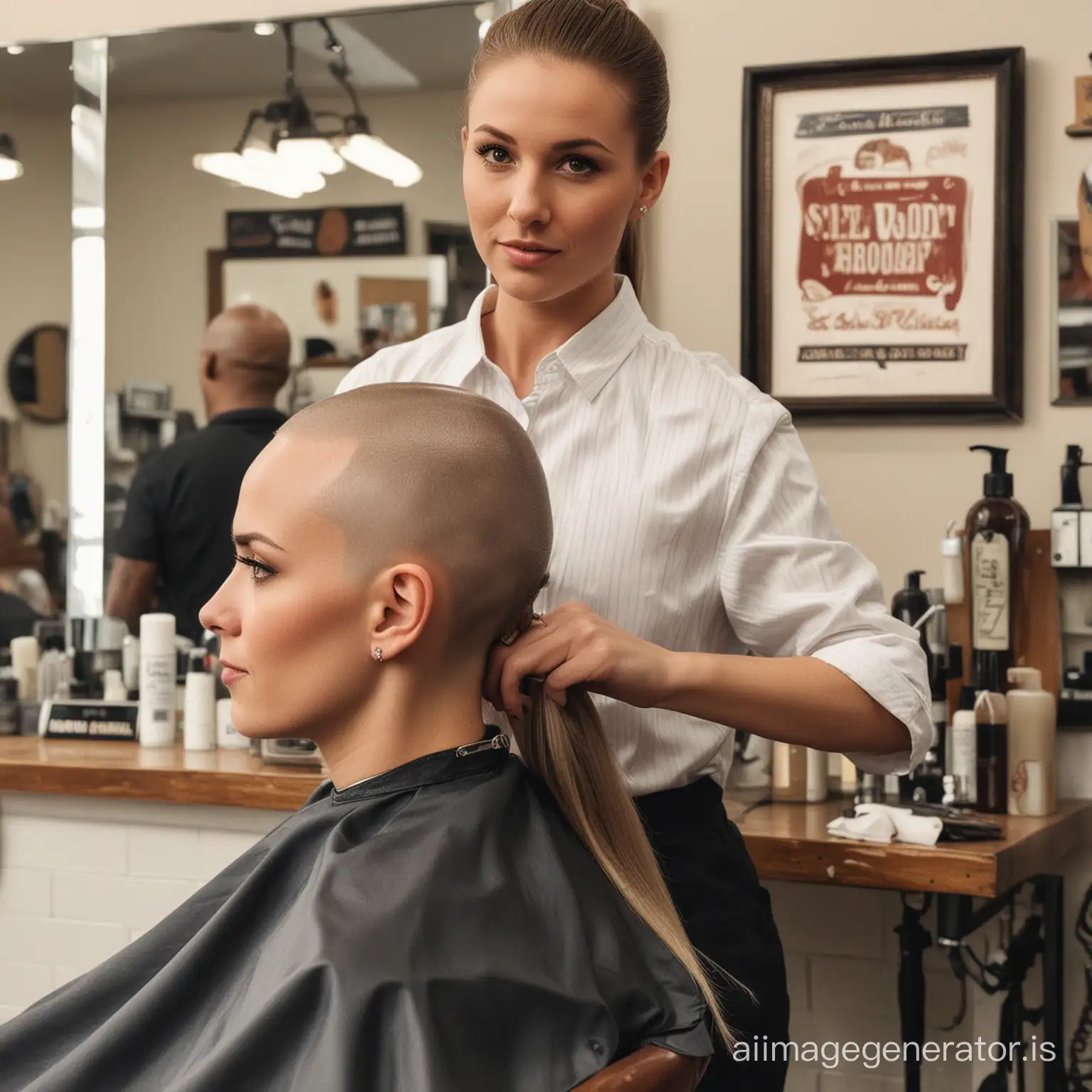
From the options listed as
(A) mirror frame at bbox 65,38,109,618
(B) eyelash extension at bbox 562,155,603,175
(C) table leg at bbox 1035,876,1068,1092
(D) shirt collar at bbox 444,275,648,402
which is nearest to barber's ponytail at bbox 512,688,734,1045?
(D) shirt collar at bbox 444,275,648,402

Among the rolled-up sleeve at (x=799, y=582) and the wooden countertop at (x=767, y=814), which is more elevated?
the rolled-up sleeve at (x=799, y=582)

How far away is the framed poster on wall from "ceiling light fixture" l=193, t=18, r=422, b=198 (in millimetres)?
752

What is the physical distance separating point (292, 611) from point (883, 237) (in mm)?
1737

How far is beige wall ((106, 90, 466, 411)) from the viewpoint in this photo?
2.85 m

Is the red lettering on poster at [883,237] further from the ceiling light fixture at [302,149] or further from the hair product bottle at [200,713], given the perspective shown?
the hair product bottle at [200,713]

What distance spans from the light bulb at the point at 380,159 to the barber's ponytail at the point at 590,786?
5.80ft

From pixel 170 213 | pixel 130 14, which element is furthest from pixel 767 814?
pixel 130 14

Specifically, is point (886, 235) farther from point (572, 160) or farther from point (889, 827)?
point (572, 160)

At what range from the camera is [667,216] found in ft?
8.72

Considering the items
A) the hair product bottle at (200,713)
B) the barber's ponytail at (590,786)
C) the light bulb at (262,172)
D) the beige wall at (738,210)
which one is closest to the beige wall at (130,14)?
the light bulb at (262,172)

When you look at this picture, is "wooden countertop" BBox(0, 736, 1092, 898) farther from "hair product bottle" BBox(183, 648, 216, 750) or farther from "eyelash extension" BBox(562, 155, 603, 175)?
"eyelash extension" BBox(562, 155, 603, 175)

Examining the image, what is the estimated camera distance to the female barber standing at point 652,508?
51.6 inches

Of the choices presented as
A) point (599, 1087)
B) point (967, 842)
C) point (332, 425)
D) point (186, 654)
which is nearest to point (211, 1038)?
point (599, 1087)

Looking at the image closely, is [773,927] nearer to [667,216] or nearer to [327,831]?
[327,831]
